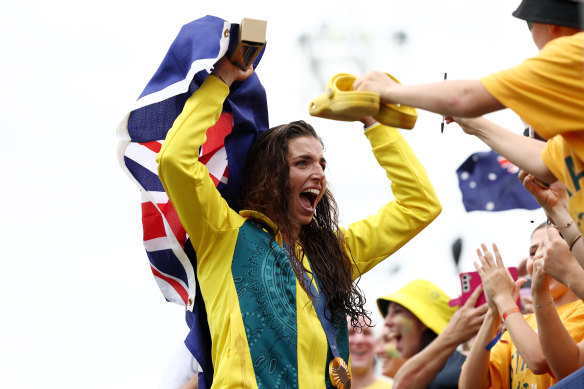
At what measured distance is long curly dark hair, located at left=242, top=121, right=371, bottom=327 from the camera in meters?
3.96

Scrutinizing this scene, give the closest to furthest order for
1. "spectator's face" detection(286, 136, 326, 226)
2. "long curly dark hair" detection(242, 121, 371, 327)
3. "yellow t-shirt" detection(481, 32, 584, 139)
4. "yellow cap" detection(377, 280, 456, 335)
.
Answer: "yellow t-shirt" detection(481, 32, 584, 139) < "long curly dark hair" detection(242, 121, 371, 327) < "spectator's face" detection(286, 136, 326, 226) < "yellow cap" detection(377, 280, 456, 335)

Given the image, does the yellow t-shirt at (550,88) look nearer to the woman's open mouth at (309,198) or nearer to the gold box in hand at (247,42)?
the gold box in hand at (247,42)

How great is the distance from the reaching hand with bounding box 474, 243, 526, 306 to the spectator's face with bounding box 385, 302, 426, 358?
1.10 m

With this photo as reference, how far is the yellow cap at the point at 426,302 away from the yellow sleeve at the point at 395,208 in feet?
Result: 3.43

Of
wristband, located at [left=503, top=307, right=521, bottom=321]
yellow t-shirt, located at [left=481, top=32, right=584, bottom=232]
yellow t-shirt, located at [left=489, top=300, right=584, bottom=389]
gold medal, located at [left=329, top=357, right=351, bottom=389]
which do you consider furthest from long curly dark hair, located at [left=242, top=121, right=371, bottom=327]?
yellow t-shirt, located at [left=481, top=32, right=584, bottom=232]

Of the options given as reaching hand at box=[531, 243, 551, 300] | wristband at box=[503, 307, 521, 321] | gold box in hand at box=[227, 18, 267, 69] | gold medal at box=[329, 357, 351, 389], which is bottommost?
wristband at box=[503, 307, 521, 321]

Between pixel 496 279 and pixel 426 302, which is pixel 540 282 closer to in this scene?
pixel 496 279

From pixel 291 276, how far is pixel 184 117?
80 cm

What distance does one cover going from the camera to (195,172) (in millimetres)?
3607

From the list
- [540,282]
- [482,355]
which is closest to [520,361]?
[482,355]

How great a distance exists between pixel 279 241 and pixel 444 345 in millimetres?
1331

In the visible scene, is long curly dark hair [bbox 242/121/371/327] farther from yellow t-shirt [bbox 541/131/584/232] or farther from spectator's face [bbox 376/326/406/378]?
yellow t-shirt [bbox 541/131/584/232]

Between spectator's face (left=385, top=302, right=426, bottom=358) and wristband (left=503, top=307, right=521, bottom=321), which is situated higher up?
wristband (left=503, top=307, right=521, bottom=321)

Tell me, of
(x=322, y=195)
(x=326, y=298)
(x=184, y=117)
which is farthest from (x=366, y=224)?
(x=184, y=117)
